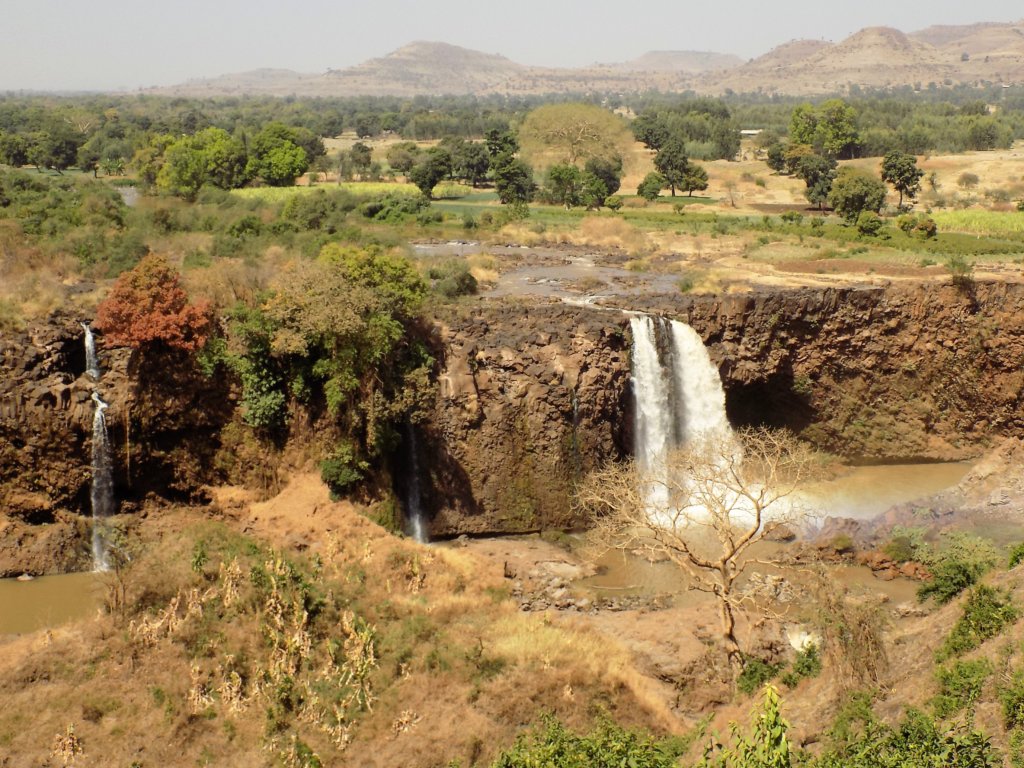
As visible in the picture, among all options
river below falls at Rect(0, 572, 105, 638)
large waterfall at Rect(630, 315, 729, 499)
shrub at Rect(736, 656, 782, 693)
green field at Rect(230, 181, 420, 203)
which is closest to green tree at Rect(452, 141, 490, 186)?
green field at Rect(230, 181, 420, 203)

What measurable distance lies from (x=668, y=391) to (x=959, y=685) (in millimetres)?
17270

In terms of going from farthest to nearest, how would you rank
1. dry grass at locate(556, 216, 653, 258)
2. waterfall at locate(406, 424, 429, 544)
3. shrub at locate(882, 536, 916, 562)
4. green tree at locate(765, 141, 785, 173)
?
1. green tree at locate(765, 141, 785, 173)
2. dry grass at locate(556, 216, 653, 258)
3. waterfall at locate(406, 424, 429, 544)
4. shrub at locate(882, 536, 916, 562)

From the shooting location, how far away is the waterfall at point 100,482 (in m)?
26.2

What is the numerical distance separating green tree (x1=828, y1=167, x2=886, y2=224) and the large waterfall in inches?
1115

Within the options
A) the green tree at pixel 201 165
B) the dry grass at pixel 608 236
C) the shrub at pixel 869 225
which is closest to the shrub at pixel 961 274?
the shrub at pixel 869 225

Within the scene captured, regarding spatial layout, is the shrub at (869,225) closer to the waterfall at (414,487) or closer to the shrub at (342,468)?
the waterfall at (414,487)

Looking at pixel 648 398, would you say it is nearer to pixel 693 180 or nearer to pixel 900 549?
pixel 900 549

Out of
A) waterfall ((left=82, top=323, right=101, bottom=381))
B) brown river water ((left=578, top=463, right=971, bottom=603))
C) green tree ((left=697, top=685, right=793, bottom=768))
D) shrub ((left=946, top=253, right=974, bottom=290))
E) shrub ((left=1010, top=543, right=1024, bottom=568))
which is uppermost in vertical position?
shrub ((left=946, top=253, right=974, bottom=290))

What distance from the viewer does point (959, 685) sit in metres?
15.4

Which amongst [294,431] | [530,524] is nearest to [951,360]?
[530,524]

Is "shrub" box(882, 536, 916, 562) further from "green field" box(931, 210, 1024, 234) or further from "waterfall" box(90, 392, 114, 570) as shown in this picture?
"green field" box(931, 210, 1024, 234)

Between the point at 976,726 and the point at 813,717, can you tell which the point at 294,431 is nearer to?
the point at 813,717

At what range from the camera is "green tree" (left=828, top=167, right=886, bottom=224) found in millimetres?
57312

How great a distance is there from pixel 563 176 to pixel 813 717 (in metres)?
51.4
